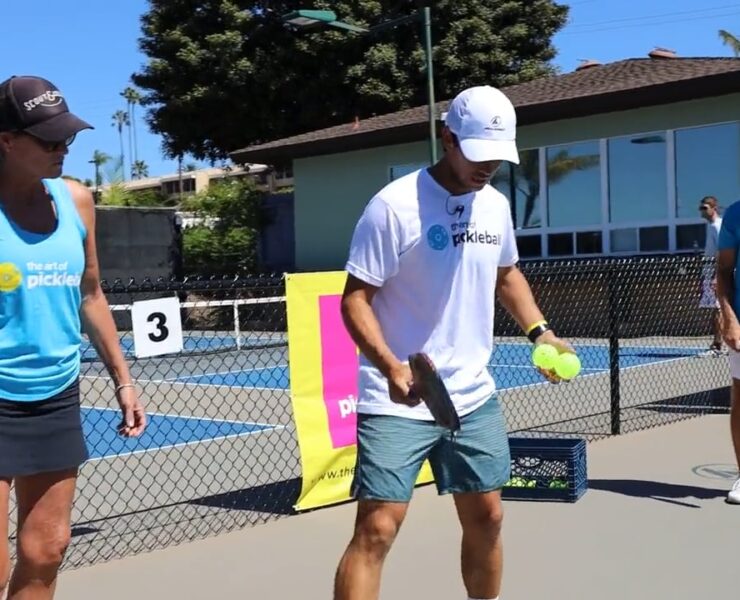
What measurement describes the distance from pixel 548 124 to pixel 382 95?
1068 centimetres

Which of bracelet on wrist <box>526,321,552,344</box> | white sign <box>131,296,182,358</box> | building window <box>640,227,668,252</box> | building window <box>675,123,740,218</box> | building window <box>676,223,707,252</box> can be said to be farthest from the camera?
building window <box>640,227,668,252</box>

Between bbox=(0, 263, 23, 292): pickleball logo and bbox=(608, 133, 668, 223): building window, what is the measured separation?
16.0 metres

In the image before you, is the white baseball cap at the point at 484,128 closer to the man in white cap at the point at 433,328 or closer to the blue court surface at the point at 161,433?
the man in white cap at the point at 433,328

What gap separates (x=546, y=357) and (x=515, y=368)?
32.8 ft

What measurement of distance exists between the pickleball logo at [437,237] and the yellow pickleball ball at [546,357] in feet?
1.87

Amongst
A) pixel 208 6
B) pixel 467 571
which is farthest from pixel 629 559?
pixel 208 6

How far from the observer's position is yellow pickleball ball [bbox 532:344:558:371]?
3.53 m

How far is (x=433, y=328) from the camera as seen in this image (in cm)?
331

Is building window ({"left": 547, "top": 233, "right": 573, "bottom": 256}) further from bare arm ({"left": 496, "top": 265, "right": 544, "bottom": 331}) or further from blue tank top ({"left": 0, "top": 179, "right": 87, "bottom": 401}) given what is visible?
blue tank top ({"left": 0, "top": 179, "right": 87, "bottom": 401})

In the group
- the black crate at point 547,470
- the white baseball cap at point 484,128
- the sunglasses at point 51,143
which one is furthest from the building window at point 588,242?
the sunglasses at point 51,143

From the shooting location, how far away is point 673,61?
20.3 metres

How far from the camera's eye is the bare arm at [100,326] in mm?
3254

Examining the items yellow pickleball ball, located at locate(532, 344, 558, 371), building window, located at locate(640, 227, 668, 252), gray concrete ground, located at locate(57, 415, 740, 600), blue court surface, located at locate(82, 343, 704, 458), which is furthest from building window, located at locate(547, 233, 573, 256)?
yellow pickleball ball, located at locate(532, 344, 558, 371)

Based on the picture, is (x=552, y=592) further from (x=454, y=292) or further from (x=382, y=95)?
(x=382, y=95)
